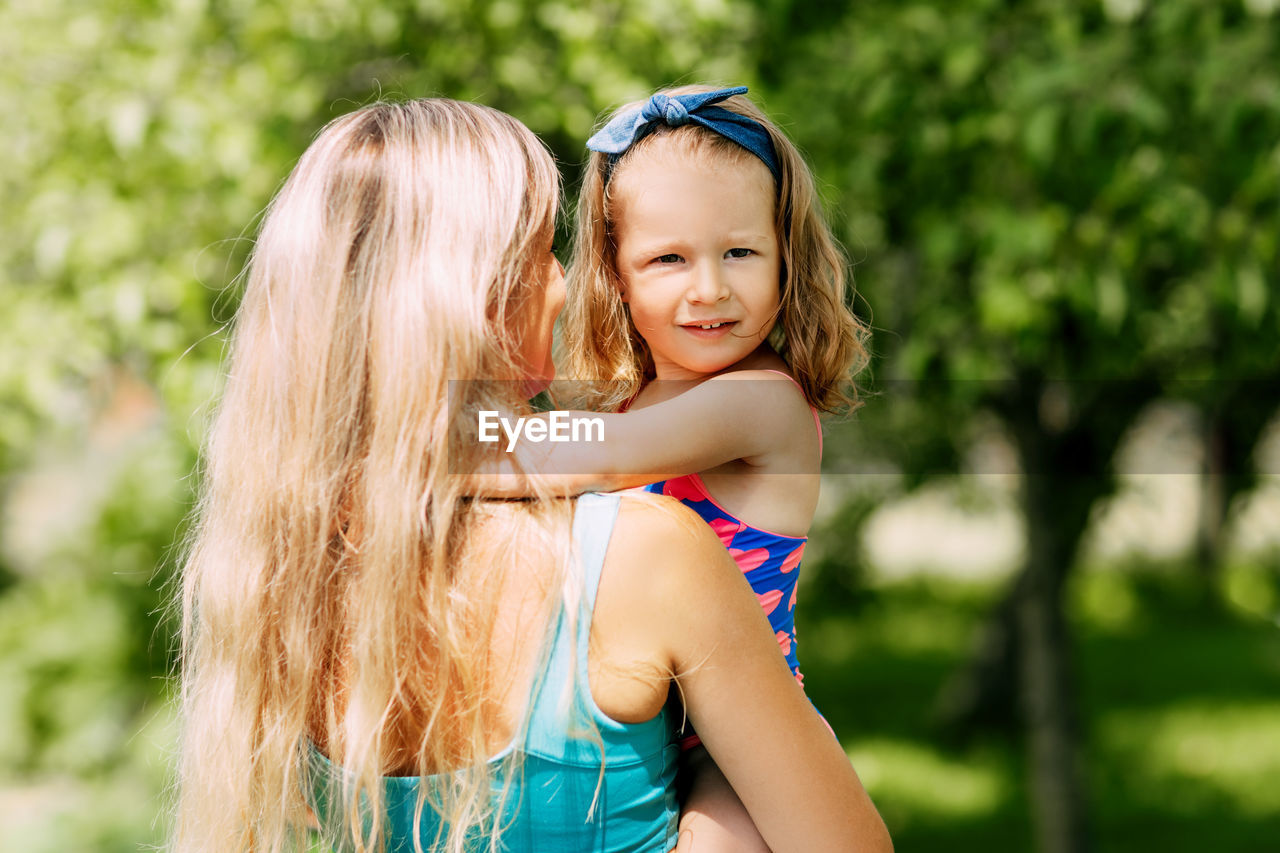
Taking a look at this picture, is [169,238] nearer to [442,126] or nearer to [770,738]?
[442,126]

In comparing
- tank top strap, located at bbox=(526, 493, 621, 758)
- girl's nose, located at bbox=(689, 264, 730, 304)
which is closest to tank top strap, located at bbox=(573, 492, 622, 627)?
tank top strap, located at bbox=(526, 493, 621, 758)

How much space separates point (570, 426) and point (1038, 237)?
189 cm

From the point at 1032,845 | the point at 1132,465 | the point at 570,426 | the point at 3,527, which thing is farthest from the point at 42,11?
the point at 3,527

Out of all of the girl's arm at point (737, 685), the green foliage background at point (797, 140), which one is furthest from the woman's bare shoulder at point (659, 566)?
the green foliage background at point (797, 140)

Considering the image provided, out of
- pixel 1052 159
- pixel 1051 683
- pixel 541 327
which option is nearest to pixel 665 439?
pixel 541 327

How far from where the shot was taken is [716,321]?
163cm

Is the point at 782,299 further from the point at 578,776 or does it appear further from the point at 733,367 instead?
the point at 578,776

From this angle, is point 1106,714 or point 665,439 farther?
point 1106,714

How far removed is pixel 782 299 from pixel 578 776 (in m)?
0.78

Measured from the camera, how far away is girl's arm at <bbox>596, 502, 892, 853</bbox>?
4.09 ft

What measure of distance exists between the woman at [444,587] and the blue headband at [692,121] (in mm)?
347

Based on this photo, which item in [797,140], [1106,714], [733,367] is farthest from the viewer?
[1106,714]

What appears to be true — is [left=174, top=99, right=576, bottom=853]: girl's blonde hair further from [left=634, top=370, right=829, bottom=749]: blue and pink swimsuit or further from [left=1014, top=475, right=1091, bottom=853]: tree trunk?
[left=1014, top=475, right=1091, bottom=853]: tree trunk

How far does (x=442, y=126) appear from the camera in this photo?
1340mm
